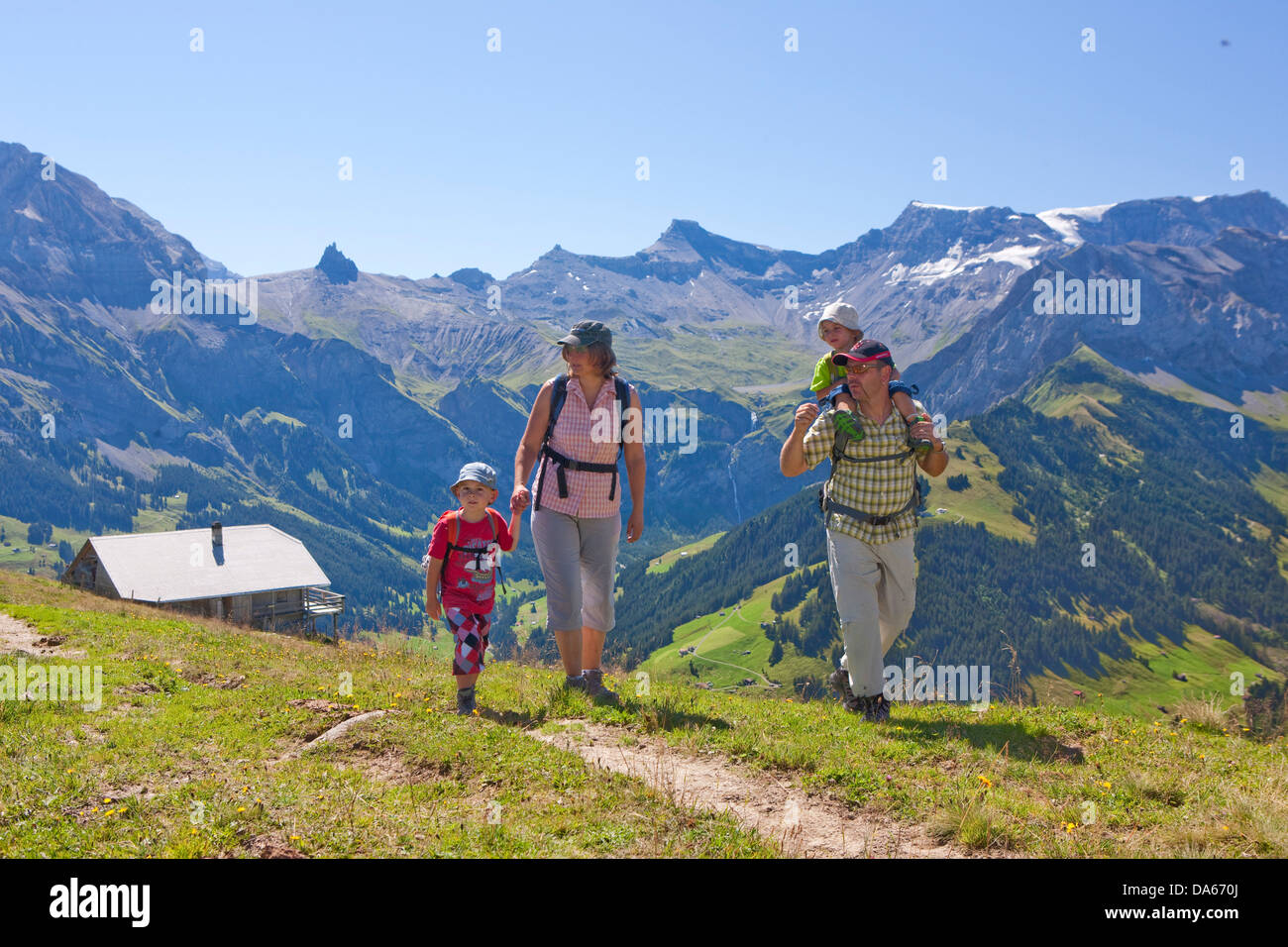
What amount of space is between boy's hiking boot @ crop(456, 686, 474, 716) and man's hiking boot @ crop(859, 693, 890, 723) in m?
4.40

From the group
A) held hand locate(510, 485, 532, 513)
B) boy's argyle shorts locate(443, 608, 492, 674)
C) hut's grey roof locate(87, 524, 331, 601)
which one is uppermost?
held hand locate(510, 485, 532, 513)

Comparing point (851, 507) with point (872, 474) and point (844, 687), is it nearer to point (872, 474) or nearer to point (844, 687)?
point (872, 474)

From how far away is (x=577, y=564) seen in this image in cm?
916

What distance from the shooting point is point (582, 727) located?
821 centimetres

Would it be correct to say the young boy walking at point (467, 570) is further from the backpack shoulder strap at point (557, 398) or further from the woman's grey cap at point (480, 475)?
the backpack shoulder strap at point (557, 398)

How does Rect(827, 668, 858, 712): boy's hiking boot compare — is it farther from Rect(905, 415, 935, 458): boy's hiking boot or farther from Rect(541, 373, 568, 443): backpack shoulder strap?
Rect(541, 373, 568, 443): backpack shoulder strap

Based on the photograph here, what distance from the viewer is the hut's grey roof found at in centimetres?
4812

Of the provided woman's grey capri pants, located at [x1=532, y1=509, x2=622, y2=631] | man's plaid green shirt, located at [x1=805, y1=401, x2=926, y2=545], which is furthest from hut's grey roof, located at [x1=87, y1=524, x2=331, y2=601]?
man's plaid green shirt, located at [x1=805, y1=401, x2=926, y2=545]

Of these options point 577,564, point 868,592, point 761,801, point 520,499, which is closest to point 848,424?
point 868,592

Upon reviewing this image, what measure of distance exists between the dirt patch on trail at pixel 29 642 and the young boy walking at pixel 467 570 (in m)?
7.76

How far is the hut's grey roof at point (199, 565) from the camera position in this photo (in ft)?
158

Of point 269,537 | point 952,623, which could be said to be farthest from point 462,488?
point 952,623

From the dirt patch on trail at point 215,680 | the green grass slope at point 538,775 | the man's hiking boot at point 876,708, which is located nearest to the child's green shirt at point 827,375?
the man's hiking boot at point 876,708

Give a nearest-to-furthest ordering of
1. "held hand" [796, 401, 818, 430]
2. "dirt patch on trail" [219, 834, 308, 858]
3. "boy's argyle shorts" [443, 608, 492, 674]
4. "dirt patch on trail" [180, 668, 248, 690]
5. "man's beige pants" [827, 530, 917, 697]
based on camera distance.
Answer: "dirt patch on trail" [219, 834, 308, 858], "man's beige pants" [827, 530, 917, 697], "held hand" [796, 401, 818, 430], "boy's argyle shorts" [443, 608, 492, 674], "dirt patch on trail" [180, 668, 248, 690]
